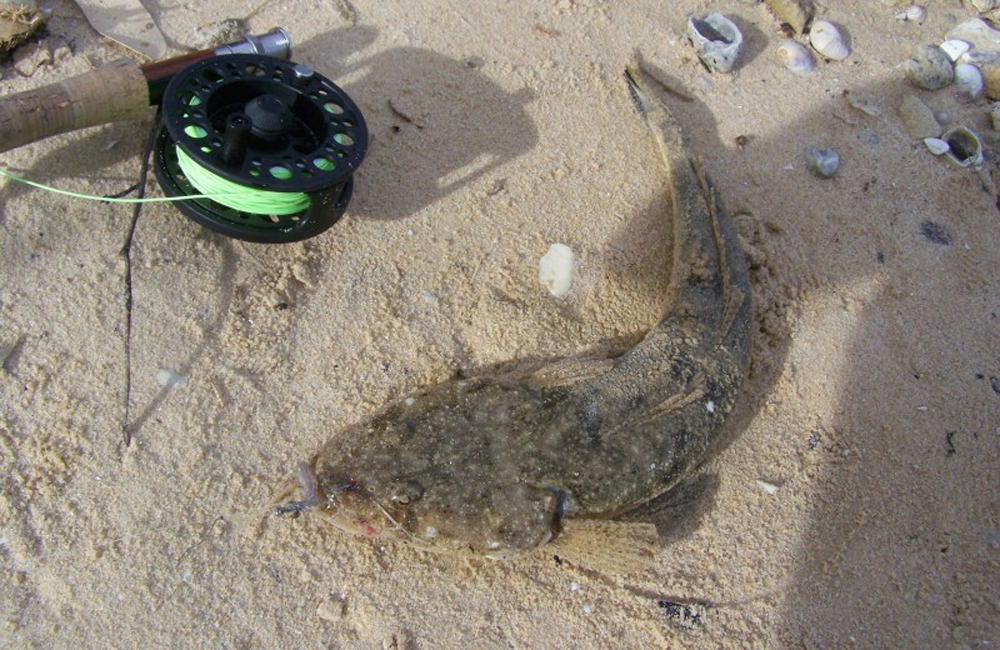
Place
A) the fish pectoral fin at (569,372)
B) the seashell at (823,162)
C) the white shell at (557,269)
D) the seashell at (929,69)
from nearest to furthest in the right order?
1. the fish pectoral fin at (569,372)
2. the white shell at (557,269)
3. the seashell at (823,162)
4. the seashell at (929,69)

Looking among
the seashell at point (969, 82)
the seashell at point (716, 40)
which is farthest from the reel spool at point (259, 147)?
the seashell at point (969, 82)

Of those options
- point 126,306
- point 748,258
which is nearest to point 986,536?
point 748,258

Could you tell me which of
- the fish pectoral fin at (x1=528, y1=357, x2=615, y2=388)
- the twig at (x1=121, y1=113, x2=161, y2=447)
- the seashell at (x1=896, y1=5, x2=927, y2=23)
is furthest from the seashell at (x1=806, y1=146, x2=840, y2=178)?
the twig at (x1=121, y1=113, x2=161, y2=447)

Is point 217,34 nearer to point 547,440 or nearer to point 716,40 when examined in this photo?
point 547,440

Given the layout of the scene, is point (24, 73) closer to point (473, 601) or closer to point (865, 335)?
point (473, 601)

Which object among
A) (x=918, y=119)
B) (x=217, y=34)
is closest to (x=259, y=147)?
(x=217, y=34)

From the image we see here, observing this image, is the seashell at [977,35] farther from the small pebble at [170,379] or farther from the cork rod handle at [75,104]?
the small pebble at [170,379]
